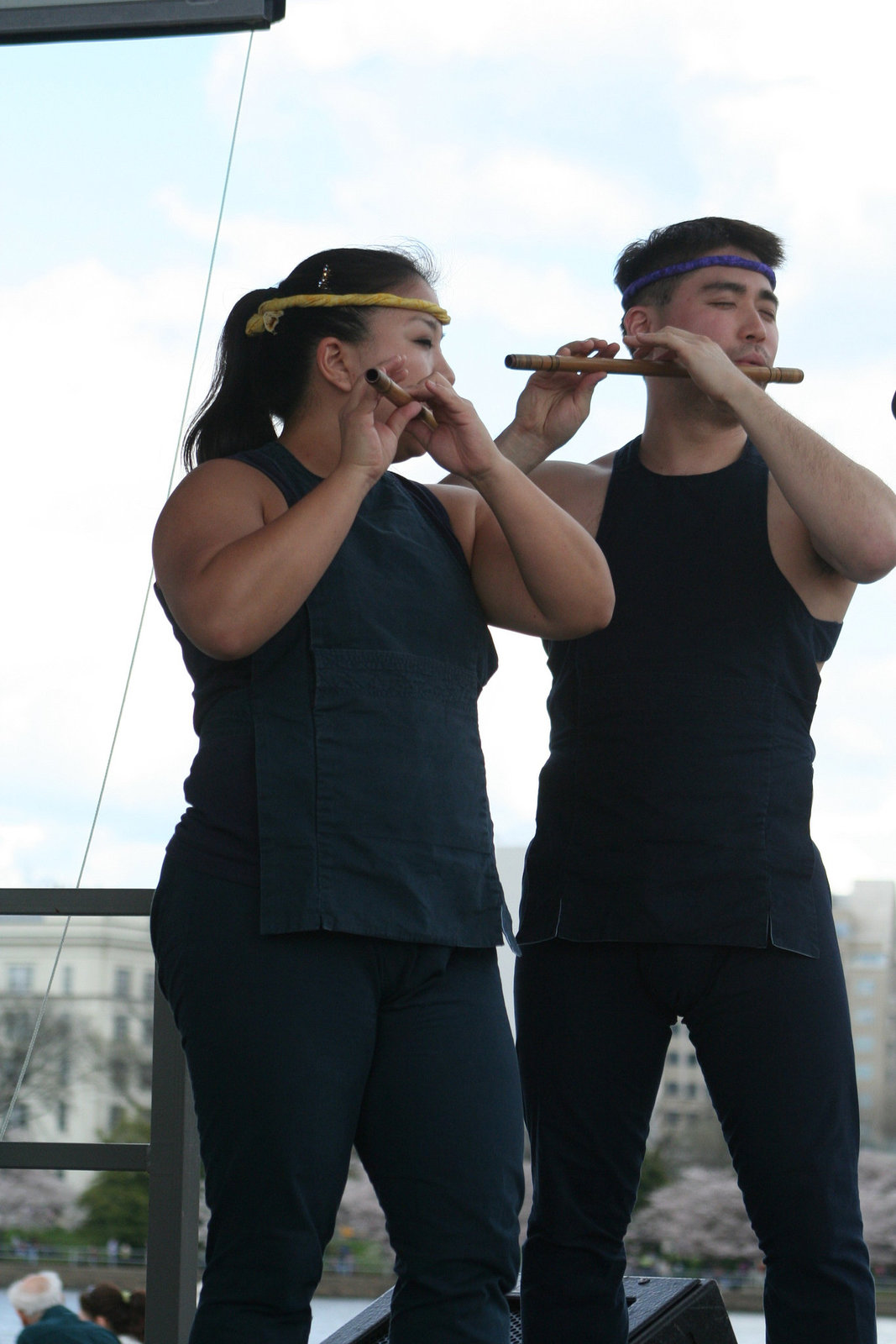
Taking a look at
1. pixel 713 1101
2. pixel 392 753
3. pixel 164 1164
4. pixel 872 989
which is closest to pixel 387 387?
pixel 392 753

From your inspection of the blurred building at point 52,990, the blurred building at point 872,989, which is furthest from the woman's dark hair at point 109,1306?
the blurred building at point 872,989

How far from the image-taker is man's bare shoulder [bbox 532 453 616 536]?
1.53 metres

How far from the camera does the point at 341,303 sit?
128 centimetres

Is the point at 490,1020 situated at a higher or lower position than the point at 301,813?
lower

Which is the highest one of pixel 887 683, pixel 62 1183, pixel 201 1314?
pixel 887 683

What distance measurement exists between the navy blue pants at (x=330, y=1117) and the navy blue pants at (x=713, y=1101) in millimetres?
263

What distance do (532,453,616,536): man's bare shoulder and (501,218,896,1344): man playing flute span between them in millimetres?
52

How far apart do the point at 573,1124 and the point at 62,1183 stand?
6.04 m

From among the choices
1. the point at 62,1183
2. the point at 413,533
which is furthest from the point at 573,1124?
the point at 62,1183

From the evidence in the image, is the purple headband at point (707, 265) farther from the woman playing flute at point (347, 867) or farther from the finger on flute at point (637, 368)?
the woman playing flute at point (347, 867)

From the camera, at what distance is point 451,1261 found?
1037 millimetres

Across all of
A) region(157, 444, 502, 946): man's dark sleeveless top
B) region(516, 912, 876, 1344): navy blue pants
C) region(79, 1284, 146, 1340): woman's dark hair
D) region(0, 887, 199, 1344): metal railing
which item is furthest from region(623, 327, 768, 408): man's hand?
region(79, 1284, 146, 1340): woman's dark hair

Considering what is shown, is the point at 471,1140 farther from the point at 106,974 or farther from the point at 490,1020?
the point at 106,974

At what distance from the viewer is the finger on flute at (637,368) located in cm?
149
